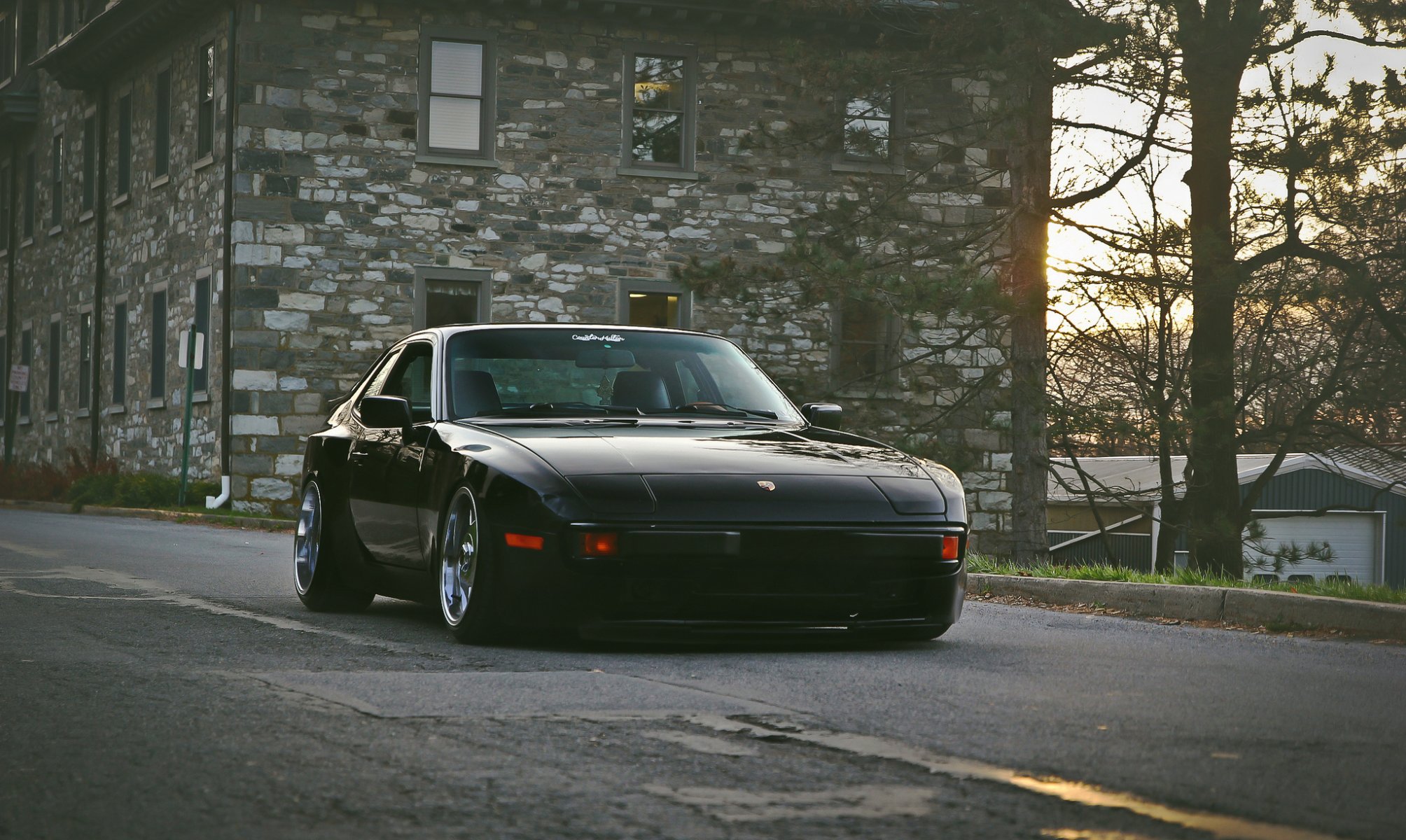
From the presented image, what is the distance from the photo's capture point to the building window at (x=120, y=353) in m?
30.5

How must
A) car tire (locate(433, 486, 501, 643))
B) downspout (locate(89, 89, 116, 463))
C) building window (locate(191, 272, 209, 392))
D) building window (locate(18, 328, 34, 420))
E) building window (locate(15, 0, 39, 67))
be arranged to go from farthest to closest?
building window (locate(15, 0, 39, 67)), building window (locate(18, 328, 34, 420)), downspout (locate(89, 89, 116, 463)), building window (locate(191, 272, 209, 392)), car tire (locate(433, 486, 501, 643))

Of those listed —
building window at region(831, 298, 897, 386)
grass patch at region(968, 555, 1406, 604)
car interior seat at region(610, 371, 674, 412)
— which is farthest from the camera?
building window at region(831, 298, 897, 386)

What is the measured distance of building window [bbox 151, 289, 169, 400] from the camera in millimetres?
28281

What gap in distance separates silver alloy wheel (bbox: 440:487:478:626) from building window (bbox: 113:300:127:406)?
79.0 feet

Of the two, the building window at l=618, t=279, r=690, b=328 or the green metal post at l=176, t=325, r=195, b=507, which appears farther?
the building window at l=618, t=279, r=690, b=328

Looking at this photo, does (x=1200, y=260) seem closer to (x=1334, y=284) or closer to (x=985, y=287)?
(x=1334, y=284)

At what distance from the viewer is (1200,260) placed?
18891mm

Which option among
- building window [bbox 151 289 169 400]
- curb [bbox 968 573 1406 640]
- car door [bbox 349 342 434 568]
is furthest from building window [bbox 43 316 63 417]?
curb [bbox 968 573 1406 640]

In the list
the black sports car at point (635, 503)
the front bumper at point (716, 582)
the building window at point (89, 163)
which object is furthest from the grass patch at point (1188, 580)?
the building window at point (89, 163)

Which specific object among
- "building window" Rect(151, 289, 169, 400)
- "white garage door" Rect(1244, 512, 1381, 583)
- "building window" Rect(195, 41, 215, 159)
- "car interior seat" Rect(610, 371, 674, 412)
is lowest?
"white garage door" Rect(1244, 512, 1381, 583)

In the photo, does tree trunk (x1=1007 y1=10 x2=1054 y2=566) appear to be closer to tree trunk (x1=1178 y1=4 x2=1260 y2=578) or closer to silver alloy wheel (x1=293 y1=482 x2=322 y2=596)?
tree trunk (x1=1178 y1=4 x2=1260 y2=578)

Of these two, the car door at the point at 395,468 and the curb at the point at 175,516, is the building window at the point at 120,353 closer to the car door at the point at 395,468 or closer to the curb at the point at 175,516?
the curb at the point at 175,516

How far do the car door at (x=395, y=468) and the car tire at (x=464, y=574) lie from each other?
1.14ft

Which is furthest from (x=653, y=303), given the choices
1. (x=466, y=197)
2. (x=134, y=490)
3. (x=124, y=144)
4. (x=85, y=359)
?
(x=85, y=359)
